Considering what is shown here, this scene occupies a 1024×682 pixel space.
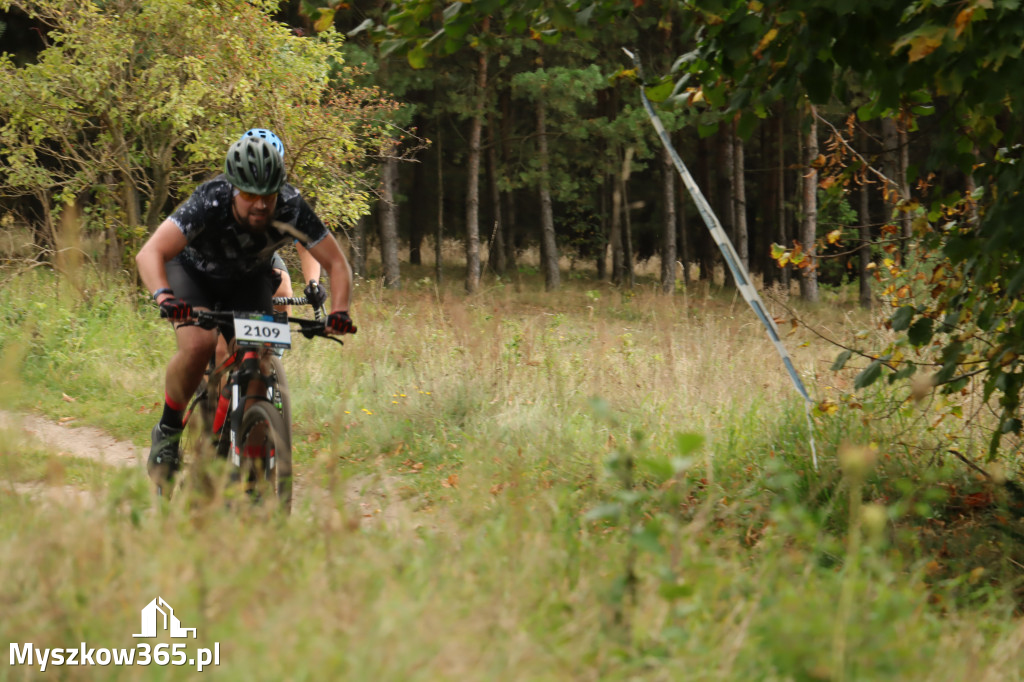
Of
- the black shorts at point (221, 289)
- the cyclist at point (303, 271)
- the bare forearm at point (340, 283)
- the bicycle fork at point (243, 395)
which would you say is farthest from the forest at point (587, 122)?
the bicycle fork at point (243, 395)

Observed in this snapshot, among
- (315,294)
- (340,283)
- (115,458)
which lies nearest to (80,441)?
(115,458)

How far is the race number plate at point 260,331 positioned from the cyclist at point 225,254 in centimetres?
25

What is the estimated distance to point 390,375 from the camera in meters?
8.84

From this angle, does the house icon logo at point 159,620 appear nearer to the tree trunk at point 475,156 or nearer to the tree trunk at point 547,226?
the tree trunk at point 475,156

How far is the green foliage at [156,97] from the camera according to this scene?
11.9m

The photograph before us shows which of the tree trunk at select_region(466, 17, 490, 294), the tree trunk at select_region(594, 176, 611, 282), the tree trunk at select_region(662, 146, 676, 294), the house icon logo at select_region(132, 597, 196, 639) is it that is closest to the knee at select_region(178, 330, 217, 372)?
the house icon logo at select_region(132, 597, 196, 639)

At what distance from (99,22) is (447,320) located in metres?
6.43

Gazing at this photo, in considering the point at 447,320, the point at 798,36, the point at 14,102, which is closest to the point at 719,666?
the point at 798,36

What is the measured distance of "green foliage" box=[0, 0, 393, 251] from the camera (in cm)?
1189

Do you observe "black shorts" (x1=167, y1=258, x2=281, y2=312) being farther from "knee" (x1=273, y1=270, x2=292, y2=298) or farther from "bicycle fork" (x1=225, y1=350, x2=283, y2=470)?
"bicycle fork" (x1=225, y1=350, x2=283, y2=470)

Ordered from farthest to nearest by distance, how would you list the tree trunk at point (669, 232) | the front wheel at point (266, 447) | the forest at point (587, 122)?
1. the tree trunk at point (669, 232)
2. the front wheel at point (266, 447)
3. the forest at point (587, 122)

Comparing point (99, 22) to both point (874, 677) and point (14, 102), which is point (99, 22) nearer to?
point (14, 102)

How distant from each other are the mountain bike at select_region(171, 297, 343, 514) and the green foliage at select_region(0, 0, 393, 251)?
7.92 m
